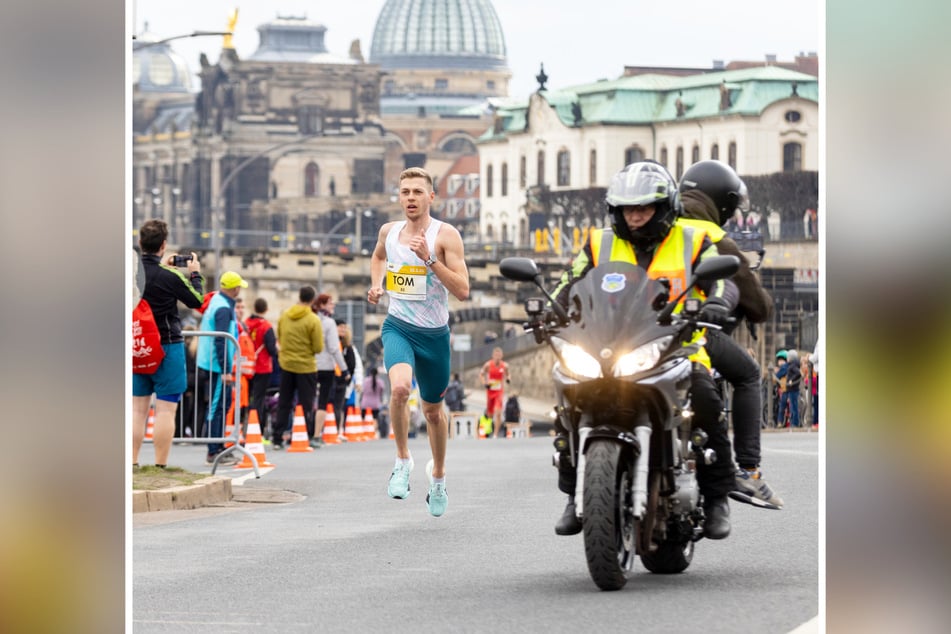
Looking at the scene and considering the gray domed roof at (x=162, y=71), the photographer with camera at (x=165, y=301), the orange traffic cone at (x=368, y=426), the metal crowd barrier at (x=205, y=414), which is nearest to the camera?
the photographer with camera at (x=165, y=301)

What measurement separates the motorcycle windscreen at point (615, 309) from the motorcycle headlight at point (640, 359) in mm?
19

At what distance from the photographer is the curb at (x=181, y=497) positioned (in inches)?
477

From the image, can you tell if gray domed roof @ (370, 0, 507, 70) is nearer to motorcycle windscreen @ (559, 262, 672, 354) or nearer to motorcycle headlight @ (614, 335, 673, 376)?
motorcycle windscreen @ (559, 262, 672, 354)

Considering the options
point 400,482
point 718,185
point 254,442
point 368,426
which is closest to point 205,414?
point 254,442

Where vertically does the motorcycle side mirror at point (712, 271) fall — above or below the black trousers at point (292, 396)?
above

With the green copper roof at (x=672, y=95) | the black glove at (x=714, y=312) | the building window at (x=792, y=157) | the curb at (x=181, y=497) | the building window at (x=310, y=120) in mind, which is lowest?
the curb at (x=181, y=497)

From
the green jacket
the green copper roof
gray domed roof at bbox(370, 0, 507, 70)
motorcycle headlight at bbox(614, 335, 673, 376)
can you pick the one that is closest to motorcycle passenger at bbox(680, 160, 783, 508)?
motorcycle headlight at bbox(614, 335, 673, 376)

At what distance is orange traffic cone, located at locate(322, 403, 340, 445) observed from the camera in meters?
22.3

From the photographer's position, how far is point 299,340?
19.7 metres

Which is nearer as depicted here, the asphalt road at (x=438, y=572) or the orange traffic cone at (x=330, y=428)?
the asphalt road at (x=438, y=572)

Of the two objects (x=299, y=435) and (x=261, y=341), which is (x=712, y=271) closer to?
(x=261, y=341)

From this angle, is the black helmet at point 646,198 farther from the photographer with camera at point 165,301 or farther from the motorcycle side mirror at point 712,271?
the photographer with camera at point 165,301

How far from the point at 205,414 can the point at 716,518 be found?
10080mm

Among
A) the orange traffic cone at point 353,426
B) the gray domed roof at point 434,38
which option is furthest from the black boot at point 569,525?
the gray domed roof at point 434,38
